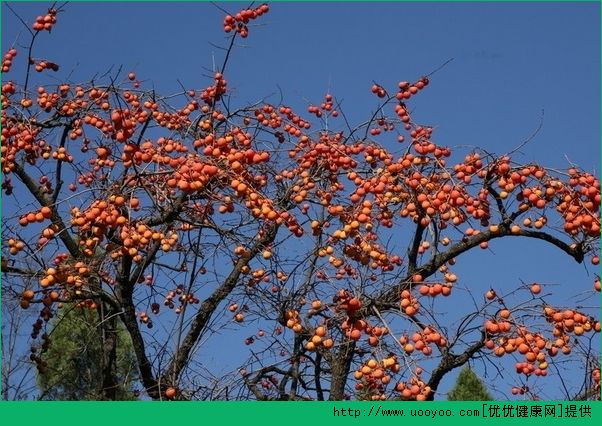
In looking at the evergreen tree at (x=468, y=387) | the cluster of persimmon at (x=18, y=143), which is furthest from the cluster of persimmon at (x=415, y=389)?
the evergreen tree at (x=468, y=387)

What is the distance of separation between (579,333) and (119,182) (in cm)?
302

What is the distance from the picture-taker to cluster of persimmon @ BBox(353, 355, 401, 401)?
471cm

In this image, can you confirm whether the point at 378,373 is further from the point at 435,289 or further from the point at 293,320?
the point at 293,320

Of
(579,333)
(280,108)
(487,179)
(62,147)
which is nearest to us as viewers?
(579,333)

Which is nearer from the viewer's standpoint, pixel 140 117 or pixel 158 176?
pixel 158 176

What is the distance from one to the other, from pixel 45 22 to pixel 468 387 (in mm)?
8941

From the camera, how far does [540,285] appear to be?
4988 millimetres

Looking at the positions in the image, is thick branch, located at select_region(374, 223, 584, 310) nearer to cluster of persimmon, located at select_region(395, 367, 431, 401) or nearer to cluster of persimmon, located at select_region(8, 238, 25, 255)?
cluster of persimmon, located at select_region(395, 367, 431, 401)

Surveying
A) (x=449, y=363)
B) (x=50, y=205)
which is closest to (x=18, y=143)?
(x=50, y=205)

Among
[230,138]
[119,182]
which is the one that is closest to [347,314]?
[230,138]

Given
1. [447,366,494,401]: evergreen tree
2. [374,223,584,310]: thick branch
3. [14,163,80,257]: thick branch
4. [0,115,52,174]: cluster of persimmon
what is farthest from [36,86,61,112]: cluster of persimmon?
[447,366,494,401]: evergreen tree

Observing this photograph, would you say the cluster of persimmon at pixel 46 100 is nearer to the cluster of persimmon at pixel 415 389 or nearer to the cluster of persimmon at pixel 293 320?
the cluster of persimmon at pixel 293 320

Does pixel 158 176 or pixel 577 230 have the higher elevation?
pixel 158 176

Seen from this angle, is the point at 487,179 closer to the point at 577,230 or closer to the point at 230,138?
the point at 577,230
